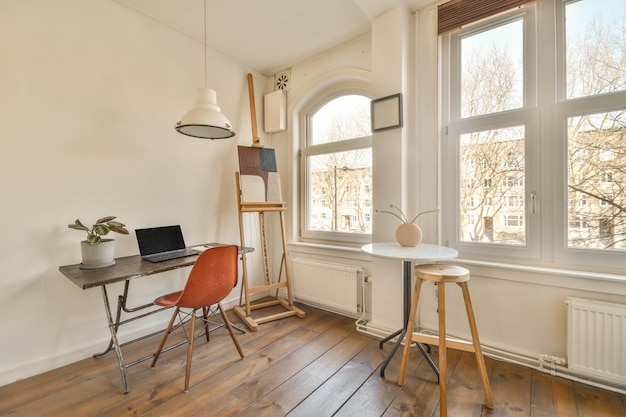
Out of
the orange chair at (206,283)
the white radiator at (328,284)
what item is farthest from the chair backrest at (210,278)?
the white radiator at (328,284)

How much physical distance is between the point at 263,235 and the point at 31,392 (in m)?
2.23

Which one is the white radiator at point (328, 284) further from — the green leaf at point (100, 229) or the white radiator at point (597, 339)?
the green leaf at point (100, 229)

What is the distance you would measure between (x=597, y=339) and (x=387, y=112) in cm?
223

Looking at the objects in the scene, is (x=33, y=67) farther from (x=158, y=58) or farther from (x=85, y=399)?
(x=85, y=399)

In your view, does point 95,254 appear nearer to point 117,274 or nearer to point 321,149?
point 117,274

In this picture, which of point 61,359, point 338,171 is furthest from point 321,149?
point 61,359

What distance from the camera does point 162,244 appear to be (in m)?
2.51

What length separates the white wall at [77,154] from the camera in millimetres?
1957

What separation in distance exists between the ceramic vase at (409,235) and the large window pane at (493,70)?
3.77 feet

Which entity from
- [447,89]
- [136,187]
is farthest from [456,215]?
[136,187]

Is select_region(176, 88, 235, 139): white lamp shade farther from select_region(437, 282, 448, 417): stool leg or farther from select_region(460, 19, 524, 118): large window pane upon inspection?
select_region(460, 19, 524, 118): large window pane

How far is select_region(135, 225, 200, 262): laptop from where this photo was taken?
7.73ft

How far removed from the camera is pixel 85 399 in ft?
5.84

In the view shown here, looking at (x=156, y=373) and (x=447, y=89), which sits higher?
(x=447, y=89)
